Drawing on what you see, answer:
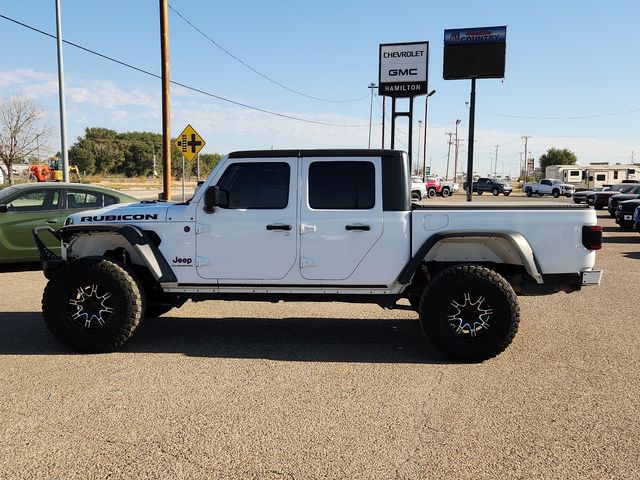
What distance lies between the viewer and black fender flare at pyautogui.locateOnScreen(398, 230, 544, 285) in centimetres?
495

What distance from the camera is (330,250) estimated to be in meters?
5.14

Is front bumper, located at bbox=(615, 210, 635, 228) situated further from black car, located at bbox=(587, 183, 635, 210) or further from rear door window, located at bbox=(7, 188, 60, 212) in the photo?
rear door window, located at bbox=(7, 188, 60, 212)

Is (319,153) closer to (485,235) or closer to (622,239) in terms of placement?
(485,235)

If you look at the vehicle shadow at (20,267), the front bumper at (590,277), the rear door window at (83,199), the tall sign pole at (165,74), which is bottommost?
the vehicle shadow at (20,267)

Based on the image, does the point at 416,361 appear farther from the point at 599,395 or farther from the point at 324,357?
the point at 599,395

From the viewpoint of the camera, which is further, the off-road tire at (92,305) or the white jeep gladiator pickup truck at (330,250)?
the off-road tire at (92,305)

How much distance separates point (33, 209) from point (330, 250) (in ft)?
22.5

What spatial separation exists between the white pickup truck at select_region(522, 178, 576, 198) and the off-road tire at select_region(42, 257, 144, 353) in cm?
5918

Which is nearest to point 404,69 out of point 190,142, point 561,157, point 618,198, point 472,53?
point 472,53

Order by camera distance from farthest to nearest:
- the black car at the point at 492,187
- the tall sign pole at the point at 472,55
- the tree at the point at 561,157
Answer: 1. the tree at the point at 561,157
2. the black car at the point at 492,187
3. the tall sign pole at the point at 472,55

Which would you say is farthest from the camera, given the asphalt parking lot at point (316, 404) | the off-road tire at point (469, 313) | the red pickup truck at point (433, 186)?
the red pickup truck at point (433, 186)

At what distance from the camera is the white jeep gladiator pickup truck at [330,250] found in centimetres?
A: 497

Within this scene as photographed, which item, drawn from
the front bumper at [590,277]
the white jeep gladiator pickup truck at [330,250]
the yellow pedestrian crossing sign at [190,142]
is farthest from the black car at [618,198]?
the white jeep gladiator pickup truck at [330,250]

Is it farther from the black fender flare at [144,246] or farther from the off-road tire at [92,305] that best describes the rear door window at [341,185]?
the off-road tire at [92,305]
